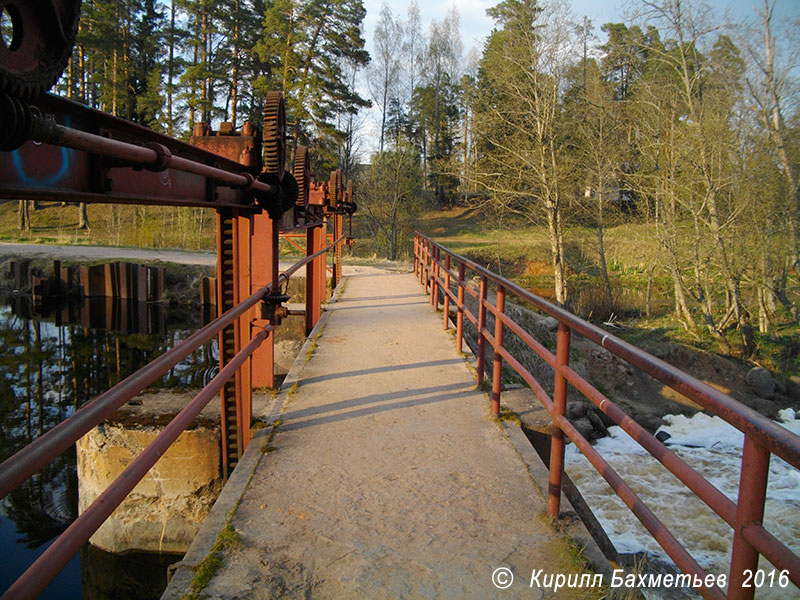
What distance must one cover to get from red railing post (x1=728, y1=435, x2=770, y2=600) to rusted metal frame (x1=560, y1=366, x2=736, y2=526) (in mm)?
45

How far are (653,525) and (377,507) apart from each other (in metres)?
1.41

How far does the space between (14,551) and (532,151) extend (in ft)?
66.8

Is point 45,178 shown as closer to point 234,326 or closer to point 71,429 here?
point 71,429

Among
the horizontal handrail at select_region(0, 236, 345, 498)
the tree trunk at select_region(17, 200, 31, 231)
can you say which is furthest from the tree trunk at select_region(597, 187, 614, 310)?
the tree trunk at select_region(17, 200, 31, 231)

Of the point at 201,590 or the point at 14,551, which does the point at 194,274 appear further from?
the point at 201,590

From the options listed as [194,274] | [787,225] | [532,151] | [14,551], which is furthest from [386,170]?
[14,551]

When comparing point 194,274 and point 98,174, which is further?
point 194,274

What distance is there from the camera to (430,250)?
1159 cm

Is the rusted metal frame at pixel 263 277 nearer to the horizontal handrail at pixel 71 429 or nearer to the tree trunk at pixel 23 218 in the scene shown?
the horizontal handrail at pixel 71 429

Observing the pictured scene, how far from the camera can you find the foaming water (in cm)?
782

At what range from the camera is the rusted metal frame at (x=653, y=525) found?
1.82 meters

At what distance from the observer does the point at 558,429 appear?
9.94ft

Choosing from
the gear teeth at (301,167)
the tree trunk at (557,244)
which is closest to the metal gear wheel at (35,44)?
the gear teeth at (301,167)

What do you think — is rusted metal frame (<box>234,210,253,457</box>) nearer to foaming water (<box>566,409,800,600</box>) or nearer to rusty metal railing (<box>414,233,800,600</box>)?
rusty metal railing (<box>414,233,800,600</box>)
